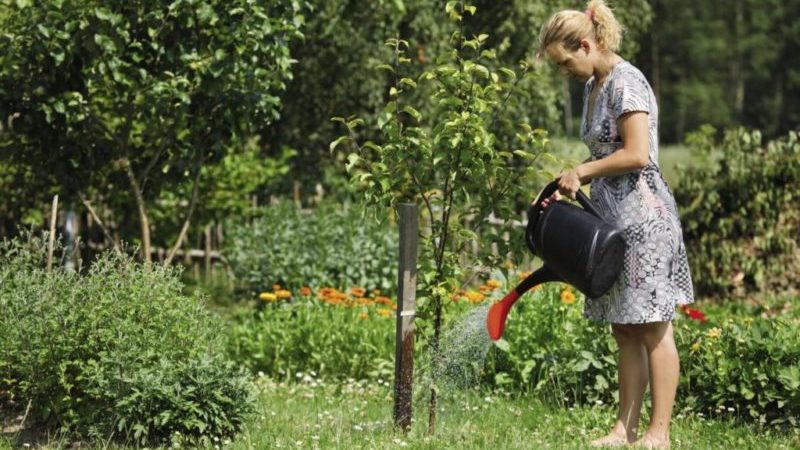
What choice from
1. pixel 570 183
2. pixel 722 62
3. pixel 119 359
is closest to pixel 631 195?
pixel 570 183

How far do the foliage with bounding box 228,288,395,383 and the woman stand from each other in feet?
6.95

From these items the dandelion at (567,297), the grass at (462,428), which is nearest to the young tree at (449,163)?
the grass at (462,428)

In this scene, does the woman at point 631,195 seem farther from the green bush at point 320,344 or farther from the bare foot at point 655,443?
the green bush at point 320,344

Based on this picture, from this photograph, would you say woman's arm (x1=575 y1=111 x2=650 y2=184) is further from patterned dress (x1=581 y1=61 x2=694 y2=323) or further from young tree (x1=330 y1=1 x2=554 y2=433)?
young tree (x1=330 y1=1 x2=554 y2=433)

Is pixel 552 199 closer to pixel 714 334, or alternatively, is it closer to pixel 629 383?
pixel 629 383

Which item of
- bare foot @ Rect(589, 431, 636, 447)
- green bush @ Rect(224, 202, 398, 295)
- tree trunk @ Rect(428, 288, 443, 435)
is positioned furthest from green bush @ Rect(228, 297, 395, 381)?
bare foot @ Rect(589, 431, 636, 447)

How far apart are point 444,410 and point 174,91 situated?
259 cm

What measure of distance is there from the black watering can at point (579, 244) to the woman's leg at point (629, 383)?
320 mm

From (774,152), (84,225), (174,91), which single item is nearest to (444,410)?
(174,91)

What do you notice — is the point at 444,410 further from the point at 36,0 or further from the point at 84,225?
the point at 84,225

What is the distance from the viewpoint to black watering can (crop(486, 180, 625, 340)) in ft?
11.8

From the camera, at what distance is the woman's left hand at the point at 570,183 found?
3.67 meters

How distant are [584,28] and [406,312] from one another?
1263 millimetres

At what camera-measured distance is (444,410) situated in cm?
445
